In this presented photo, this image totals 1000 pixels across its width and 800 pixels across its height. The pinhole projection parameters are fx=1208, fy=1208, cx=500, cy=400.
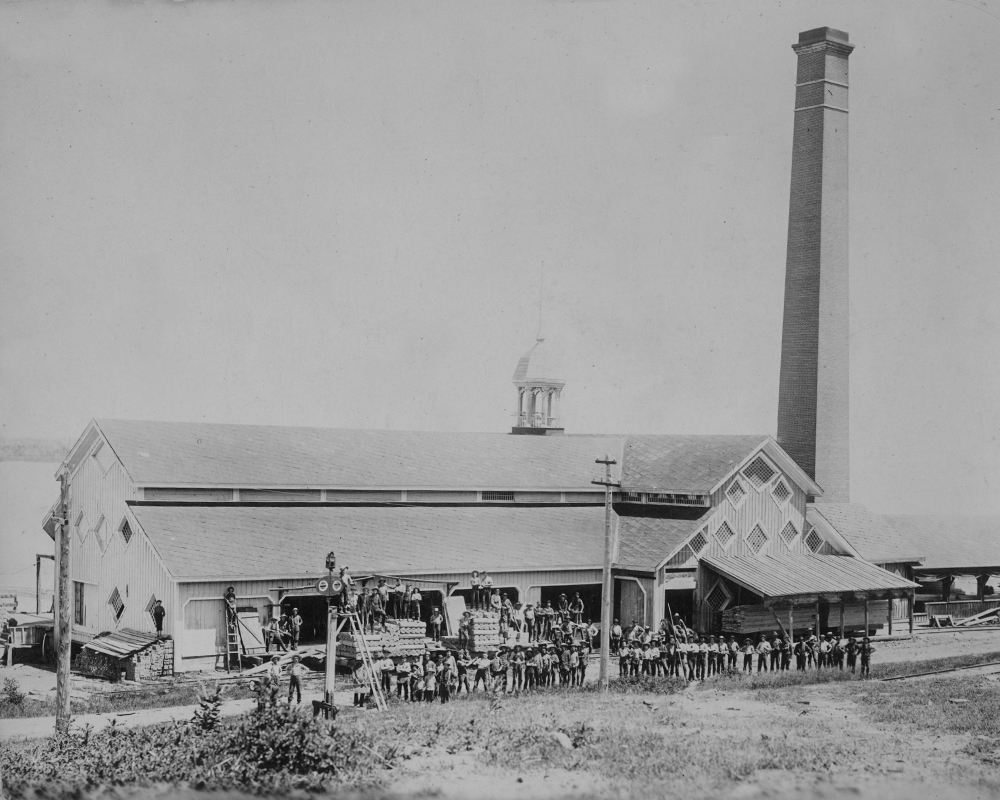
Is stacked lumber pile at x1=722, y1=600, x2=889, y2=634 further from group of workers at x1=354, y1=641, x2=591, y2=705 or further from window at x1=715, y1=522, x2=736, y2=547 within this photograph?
group of workers at x1=354, y1=641, x2=591, y2=705

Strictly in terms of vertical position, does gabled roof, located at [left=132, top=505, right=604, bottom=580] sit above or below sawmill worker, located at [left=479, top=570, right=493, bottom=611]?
above

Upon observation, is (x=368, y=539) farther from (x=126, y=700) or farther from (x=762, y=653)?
(x=762, y=653)

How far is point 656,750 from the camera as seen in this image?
2375cm

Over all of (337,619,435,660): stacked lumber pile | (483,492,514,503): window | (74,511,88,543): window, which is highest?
(483,492,514,503): window

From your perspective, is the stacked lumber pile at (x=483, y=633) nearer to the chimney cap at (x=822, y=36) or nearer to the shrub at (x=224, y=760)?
the shrub at (x=224, y=760)

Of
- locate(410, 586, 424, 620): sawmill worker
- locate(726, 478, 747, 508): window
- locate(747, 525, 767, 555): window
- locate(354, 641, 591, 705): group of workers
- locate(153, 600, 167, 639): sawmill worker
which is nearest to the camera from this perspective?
locate(354, 641, 591, 705): group of workers

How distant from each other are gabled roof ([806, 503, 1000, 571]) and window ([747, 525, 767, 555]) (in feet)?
10.5

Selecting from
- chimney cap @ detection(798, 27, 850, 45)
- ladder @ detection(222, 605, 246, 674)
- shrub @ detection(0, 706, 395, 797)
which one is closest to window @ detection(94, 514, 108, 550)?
ladder @ detection(222, 605, 246, 674)

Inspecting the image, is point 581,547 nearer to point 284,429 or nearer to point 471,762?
point 284,429

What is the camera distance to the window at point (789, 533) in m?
44.8

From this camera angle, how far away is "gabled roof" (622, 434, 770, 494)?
43.0 m

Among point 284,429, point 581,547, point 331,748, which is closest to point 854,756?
point 331,748

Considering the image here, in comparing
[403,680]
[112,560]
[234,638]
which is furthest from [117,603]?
[403,680]

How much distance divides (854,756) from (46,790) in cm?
1529
